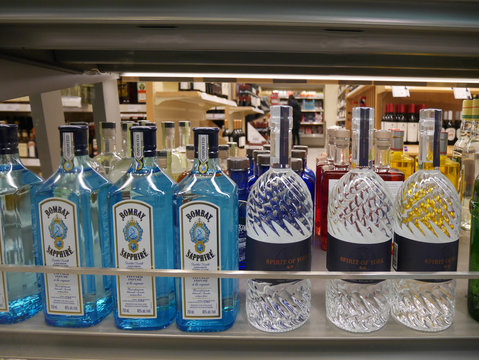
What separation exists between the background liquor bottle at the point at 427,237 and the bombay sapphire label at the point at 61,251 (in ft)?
1.95

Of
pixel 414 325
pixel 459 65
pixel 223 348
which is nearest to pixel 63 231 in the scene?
pixel 223 348

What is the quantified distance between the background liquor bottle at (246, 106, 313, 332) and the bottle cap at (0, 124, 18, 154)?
0.47 m

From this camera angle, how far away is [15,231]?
808 mm

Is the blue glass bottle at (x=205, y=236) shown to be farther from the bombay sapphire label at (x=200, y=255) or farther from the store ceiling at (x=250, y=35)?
the store ceiling at (x=250, y=35)

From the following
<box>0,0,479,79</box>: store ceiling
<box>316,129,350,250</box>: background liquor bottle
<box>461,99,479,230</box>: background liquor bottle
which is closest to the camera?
<box>0,0,479,79</box>: store ceiling

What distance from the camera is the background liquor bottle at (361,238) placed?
0.75 metres

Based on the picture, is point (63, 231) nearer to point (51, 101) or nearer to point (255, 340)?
point (255, 340)

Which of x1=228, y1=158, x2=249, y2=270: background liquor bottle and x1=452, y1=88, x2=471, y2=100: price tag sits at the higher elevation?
x1=452, y1=88, x2=471, y2=100: price tag

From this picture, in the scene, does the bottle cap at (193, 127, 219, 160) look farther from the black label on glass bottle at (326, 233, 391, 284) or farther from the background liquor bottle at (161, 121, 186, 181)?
the background liquor bottle at (161, 121, 186, 181)

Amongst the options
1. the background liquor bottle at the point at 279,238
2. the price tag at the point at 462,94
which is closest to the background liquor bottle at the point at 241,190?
the background liquor bottle at the point at 279,238

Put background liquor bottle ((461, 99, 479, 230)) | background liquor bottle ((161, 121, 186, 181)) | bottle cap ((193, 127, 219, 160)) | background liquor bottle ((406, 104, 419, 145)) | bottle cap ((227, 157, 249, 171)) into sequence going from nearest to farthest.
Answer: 1. bottle cap ((193, 127, 219, 160))
2. bottle cap ((227, 157, 249, 171))
3. background liquor bottle ((161, 121, 186, 181))
4. background liquor bottle ((461, 99, 479, 230))
5. background liquor bottle ((406, 104, 419, 145))

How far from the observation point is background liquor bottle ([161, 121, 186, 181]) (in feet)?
3.76

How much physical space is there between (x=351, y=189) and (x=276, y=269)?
0.22 metres

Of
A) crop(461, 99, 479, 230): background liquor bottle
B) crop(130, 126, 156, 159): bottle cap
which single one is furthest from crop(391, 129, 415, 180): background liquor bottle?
crop(130, 126, 156, 159): bottle cap
